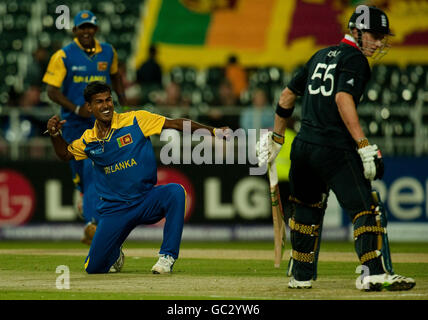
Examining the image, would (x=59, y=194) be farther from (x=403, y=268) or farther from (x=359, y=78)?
(x=359, y=78)

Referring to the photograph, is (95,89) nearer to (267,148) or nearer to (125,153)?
(125,153)

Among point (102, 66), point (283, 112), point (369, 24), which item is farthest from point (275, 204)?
→ point (102, 66)

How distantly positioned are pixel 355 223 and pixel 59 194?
795cm

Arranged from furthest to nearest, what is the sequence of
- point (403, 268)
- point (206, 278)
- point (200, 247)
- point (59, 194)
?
point (59, 194)
point (200, 247)
point (403, 268)
point (206, 278)

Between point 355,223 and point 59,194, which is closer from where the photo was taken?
point 355,223

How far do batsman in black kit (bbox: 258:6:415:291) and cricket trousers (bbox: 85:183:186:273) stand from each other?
1.43m

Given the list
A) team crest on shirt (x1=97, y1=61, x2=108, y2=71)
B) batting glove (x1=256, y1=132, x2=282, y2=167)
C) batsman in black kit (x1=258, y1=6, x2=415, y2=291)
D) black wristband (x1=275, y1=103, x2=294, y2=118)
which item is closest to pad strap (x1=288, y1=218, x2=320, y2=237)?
batsman in black kit (x1=258, y1=6, x2=415, y2=291)

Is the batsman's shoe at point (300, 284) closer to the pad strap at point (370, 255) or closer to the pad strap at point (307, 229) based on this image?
the pad strap at point (307, 229)

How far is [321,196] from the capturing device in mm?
7594

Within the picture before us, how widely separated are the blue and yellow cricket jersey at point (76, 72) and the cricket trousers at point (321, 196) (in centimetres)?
431

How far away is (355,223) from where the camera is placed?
7234 millimetres

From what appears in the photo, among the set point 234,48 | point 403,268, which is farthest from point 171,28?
point 403,268

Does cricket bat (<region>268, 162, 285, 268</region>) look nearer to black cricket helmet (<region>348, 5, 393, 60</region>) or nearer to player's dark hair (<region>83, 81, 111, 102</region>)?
black cricket helmet (<region>348, 5, 393, 60</region>)

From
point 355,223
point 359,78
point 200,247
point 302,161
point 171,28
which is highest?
point 171,28
